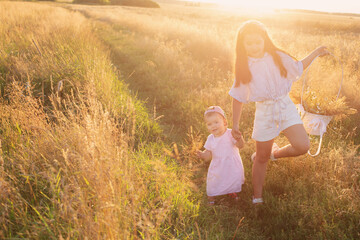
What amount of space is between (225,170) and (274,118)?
2.89ft

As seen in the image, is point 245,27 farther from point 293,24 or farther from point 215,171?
point 293,24

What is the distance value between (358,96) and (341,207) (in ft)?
10.9

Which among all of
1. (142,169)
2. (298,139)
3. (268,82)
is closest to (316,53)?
(268,82)

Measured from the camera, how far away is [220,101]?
471 centimetres

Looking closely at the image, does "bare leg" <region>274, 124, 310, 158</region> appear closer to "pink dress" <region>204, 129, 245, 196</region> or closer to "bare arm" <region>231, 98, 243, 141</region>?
"bare arm" <region>231, 98, 243, 141</region>

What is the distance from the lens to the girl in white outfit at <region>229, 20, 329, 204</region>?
2.40 meters

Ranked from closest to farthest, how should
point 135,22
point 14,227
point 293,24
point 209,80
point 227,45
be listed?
point 14,227 < point 209,80 < point 227,45 < point 135,22 < point 293,24

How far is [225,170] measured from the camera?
2.79 m

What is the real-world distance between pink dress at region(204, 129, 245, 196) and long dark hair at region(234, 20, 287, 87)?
0.76 m

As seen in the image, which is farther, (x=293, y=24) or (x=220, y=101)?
(x=293, y=24)

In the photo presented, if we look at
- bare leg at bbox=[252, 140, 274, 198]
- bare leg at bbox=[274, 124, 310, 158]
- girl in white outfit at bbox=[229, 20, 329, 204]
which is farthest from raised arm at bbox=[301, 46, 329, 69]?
bare leg at bbox=[252, 140, 274, 198]

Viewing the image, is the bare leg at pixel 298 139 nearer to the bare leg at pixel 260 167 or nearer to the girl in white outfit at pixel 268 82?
the girl in white outfit at pixel 268 82

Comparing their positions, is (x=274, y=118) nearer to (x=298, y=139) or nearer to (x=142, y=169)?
(x=298, y=139)

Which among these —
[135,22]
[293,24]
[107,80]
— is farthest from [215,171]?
[293,24]
